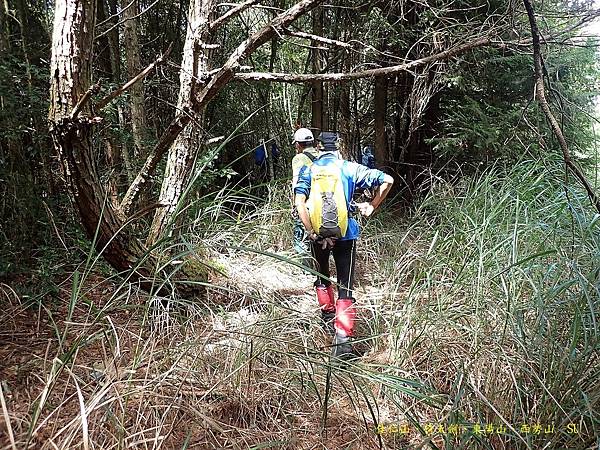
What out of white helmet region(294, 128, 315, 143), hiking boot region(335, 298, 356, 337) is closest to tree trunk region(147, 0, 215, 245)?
white helmet region(294, 128, 315, 143)

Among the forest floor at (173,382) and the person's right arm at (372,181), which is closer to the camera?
the forest floor at (173,382)

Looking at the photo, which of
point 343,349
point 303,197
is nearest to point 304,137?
point 303,197

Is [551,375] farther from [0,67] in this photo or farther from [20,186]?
[0,67]

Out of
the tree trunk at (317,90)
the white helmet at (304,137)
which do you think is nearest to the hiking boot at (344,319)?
the white helmet at (304,137)

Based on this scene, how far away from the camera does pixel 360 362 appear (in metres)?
2.48

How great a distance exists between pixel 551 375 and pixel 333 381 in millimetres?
1066

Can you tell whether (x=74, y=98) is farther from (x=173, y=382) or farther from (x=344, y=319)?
(x=344, y=319)

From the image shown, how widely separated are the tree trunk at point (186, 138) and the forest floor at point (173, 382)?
27.9 inches

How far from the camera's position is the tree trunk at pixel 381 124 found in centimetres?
652

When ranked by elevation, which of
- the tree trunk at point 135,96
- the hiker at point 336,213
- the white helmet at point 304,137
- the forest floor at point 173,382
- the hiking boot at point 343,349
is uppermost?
the tree trunk at point 135,96

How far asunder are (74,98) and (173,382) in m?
1.52

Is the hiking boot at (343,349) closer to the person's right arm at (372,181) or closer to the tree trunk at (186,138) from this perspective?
the person's right arm at (372,181)

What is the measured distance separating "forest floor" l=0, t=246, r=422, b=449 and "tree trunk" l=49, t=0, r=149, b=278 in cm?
62

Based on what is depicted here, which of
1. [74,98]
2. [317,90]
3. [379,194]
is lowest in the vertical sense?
[379,194]
